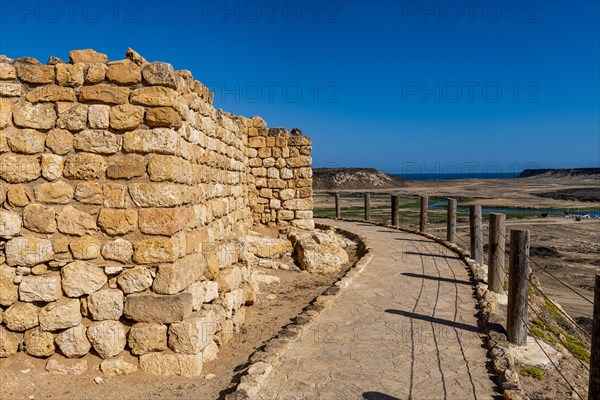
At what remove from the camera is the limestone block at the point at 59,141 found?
14.8ft

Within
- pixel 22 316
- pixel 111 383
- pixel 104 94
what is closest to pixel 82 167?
pixel 104 94

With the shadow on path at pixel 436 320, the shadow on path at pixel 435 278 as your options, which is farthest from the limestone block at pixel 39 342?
the shadow on path at pixel 435 278

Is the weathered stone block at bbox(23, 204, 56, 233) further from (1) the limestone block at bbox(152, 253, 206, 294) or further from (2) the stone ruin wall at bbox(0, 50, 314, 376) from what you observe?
(1) the limestone block at bbox(152, 253, 206, 294)

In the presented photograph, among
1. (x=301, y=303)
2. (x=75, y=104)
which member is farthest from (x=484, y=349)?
(x=75, y=104)

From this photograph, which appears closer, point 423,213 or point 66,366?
point 66,366

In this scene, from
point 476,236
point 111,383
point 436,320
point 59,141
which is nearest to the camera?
point 111,383

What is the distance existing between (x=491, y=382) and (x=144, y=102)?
4.45 metres

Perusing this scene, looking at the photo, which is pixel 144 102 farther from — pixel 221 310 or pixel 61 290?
pixel 221 310

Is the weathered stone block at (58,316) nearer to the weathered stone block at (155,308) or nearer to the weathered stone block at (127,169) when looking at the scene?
the weathered stone block at (155,308)

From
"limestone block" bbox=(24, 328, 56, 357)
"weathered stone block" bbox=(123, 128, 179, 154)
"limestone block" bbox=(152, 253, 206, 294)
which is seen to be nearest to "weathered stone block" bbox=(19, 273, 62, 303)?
"limestone block" bbox=(24, 328, 56, 357)

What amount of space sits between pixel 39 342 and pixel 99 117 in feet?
7.61

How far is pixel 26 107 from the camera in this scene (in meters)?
4.53

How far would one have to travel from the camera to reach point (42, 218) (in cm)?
445

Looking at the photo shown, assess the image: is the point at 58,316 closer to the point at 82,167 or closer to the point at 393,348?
the point at 82,167
